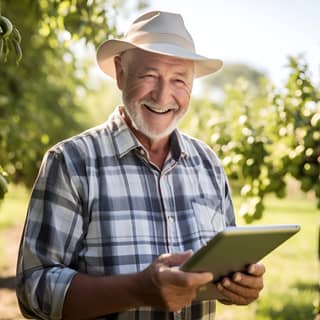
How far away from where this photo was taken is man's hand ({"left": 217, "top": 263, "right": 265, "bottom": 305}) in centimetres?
218

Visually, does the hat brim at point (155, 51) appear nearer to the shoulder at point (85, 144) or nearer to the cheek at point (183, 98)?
the cheek at point (183, 98)

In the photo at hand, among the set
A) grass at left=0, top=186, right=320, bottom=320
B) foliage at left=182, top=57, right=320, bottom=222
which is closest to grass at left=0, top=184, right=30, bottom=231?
grass at left=0, top=186, right=320, bottom=320

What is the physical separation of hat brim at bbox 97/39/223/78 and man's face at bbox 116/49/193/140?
39 mm

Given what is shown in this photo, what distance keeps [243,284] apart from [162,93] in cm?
80

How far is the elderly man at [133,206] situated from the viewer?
229 cm

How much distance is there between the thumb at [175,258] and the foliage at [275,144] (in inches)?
103

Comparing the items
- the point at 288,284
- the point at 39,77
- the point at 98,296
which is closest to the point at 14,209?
the point at 39,77

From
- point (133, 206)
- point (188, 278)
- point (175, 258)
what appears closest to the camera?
point (188, 278)

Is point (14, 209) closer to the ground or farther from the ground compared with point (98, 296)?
closer to the ground

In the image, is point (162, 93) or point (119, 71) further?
point (119, 71)

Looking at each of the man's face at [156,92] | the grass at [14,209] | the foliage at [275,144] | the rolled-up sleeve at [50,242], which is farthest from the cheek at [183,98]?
the grass at [14,209]

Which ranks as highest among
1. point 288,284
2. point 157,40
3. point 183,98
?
point 157,40

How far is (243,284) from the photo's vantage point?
7.26 feet

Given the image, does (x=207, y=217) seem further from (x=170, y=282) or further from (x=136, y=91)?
(x=170, y=282)
